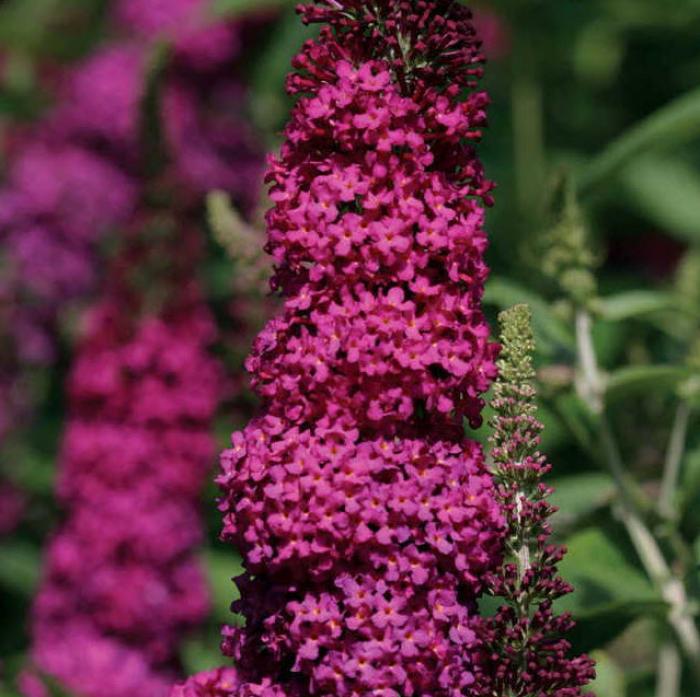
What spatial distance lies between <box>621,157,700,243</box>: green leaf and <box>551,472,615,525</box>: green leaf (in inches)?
92.3

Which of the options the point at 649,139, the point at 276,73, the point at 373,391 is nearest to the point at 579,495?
the point at 649,139

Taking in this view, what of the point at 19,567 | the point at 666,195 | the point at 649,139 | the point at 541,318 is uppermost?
the point at 666,195

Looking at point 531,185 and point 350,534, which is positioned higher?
Answer: point 531,185

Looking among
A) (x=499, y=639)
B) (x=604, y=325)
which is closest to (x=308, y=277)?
(x=499, y=639)

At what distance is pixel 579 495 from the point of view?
163 inches

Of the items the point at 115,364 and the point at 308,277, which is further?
the point at 115,364

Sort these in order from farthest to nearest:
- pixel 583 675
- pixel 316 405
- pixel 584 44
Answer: pixel 584 44 < pixel 316 405 < pixel 583 675

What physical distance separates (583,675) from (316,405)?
2.04ft

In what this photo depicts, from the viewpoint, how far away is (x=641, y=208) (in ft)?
21.6

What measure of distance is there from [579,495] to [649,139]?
38.1 inches

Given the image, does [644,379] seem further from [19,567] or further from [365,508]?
[19,567]

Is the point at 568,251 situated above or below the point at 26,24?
below

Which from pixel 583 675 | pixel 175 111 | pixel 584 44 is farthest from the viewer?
pixel 175 111

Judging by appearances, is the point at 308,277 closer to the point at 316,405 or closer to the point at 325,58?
the point at 316,405
